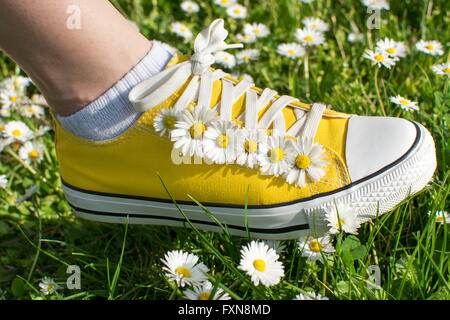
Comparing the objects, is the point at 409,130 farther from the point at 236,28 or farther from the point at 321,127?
the point at 236,28

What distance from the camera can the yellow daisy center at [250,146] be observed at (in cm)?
117

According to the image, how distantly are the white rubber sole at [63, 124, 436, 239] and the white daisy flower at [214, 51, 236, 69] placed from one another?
74cm

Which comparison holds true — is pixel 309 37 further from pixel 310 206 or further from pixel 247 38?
pixel 310 206

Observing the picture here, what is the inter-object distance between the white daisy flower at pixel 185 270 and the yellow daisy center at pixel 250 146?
28cm

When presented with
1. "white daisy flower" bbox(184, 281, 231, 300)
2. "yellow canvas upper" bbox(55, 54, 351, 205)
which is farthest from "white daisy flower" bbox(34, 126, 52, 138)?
"white daisy flower" bbox(184, 281, 231, 300)

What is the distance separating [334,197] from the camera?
1148 millimetres

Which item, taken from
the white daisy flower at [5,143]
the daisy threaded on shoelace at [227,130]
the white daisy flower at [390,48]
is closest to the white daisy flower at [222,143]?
the daisy threaded on shoelace at [227,130]

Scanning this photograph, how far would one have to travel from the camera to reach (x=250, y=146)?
1171mm

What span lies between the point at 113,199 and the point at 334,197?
56 centimetres

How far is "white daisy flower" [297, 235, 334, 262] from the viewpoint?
1.13 metres

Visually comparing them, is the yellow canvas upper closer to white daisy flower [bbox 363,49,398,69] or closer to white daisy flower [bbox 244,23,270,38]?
white daisy flower [bbox 363,49,398,69]

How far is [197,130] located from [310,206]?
319 mm

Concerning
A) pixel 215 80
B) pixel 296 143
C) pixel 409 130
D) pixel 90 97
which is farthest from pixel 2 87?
pixel 409 130

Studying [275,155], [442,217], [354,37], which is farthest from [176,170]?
[354,37]
